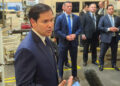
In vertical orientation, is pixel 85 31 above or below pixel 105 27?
below

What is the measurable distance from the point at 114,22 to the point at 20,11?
515 inches

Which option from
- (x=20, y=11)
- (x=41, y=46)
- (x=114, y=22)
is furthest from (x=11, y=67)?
(x=20, y=11)

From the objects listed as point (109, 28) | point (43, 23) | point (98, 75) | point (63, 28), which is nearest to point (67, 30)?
point (63, 28)

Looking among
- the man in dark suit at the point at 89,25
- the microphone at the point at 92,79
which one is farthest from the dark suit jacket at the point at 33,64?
the man in dark suit at the point at 89,25

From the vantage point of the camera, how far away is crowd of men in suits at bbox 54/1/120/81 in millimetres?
4121

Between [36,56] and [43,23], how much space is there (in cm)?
27

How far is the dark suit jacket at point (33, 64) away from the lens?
4.45 feet

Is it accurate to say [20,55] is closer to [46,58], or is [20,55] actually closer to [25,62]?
[25,62]

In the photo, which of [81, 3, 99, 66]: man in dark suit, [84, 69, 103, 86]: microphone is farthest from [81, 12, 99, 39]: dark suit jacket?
[84, 69, 103, 86]: microphone

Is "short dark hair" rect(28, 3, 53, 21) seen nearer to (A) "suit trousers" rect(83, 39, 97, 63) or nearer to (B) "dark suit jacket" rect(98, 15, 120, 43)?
(B) "dark suit jacket" rect(98, 15, 120, 43)

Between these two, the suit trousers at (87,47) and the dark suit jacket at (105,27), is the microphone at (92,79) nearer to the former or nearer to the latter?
the dark suit jacket at (105,27)

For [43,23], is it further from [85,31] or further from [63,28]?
[85,31]

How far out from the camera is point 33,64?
1369mm

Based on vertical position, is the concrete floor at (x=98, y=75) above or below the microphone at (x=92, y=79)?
below
